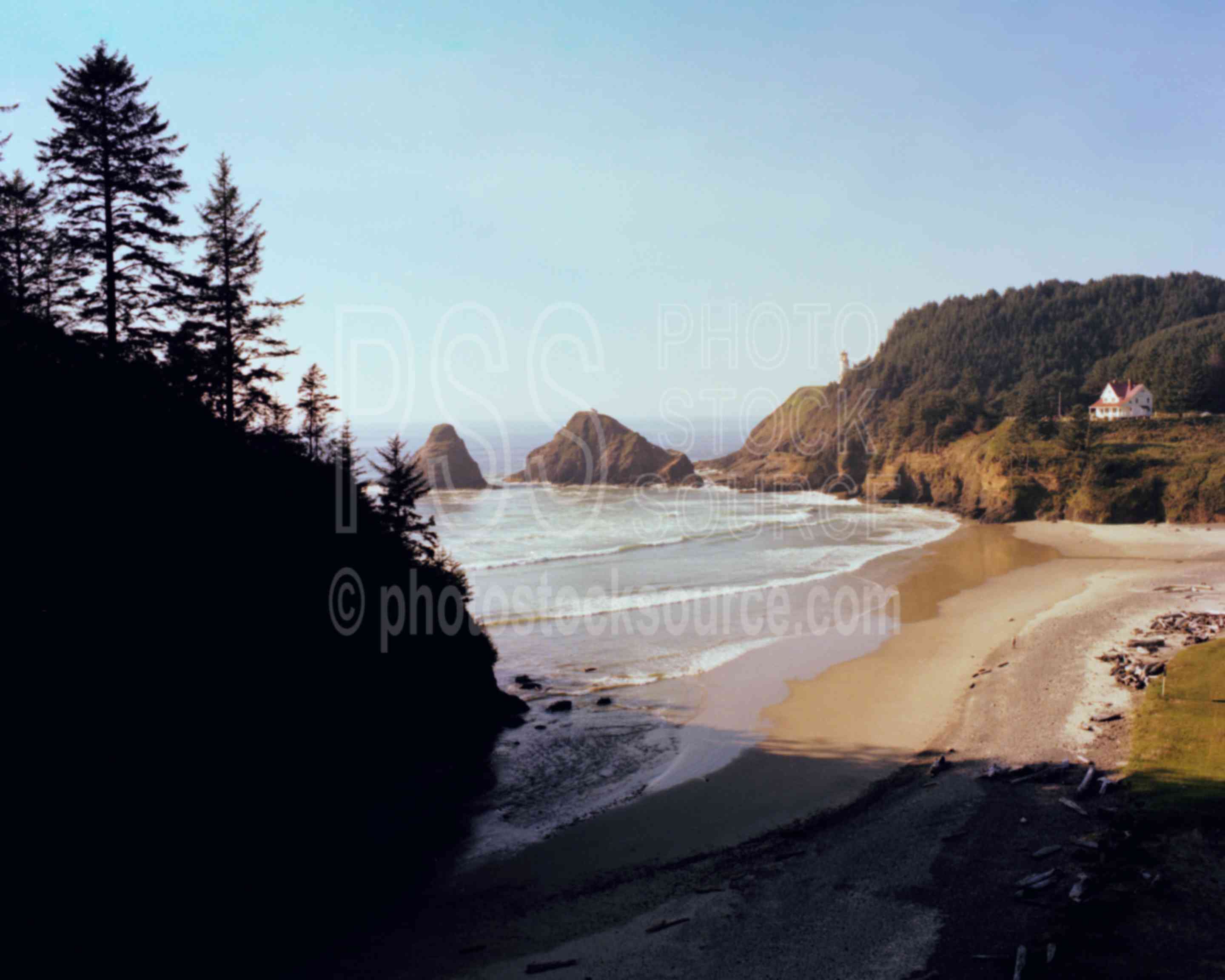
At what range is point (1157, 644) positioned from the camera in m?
27.4

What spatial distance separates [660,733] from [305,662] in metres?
11.3

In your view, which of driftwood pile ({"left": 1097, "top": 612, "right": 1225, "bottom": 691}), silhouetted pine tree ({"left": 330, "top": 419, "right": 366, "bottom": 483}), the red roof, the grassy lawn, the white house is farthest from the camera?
the white house

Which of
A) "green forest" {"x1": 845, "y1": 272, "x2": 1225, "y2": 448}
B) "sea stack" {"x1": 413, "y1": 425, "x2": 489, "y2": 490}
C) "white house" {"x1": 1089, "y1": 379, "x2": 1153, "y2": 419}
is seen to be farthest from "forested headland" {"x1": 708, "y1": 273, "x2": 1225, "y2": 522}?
"sea stack" {"x1": 413, "y1": 425, "x2": 489, "y2": 490}

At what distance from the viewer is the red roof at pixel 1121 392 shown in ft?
325

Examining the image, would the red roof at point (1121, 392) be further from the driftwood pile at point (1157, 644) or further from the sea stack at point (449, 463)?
the sea stack at point (449, 463)

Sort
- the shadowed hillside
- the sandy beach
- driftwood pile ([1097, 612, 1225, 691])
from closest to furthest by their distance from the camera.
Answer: the sandy beach < the shadowed hillside < driftwood pile ([1097, 612, 1225, 691])

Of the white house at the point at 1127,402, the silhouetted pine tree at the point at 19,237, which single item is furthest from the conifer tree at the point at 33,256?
the white house at the point at 1127,402

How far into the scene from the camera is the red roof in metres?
99.1

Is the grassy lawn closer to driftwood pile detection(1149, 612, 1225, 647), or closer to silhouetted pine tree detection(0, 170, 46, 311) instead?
driftwood pile detection(1149, 612, 1225, 647)

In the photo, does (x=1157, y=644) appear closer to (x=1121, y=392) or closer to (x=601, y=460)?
(x=601, y=460)

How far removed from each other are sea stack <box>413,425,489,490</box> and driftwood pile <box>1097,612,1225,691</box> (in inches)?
3028

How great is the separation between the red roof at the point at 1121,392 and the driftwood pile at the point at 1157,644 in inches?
3246

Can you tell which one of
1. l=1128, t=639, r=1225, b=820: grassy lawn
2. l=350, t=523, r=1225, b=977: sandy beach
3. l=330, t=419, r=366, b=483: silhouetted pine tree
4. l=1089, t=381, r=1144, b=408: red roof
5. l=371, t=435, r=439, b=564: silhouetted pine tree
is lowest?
l=350, t=523, r=1225, b=977: sandy beach

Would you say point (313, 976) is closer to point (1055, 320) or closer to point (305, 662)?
point (305, 662)
